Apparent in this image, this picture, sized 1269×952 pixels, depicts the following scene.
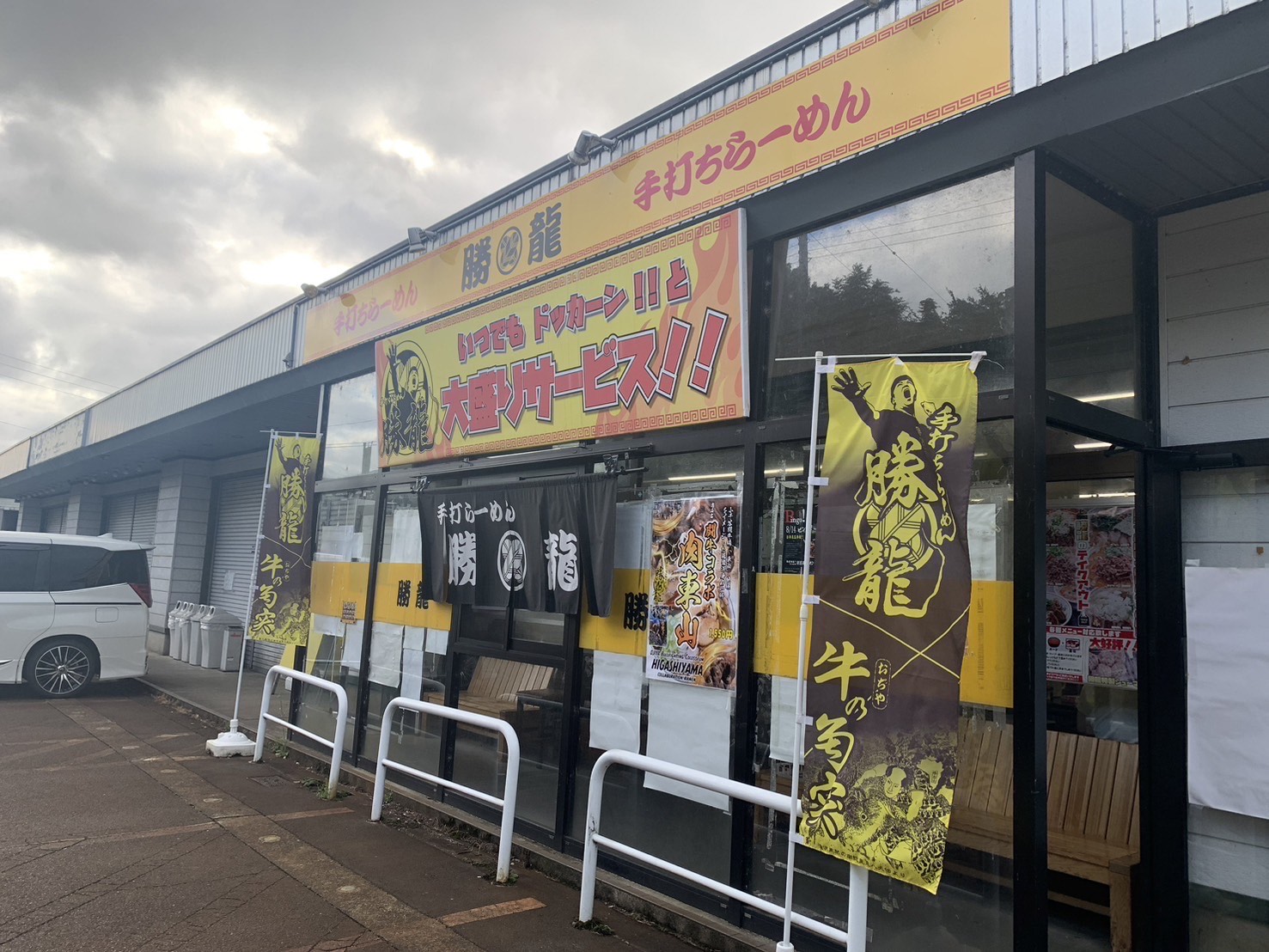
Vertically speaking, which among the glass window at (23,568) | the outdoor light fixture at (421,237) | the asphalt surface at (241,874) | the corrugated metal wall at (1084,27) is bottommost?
the asphalt surface at (241,874)

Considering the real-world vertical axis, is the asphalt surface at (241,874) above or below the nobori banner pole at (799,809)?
below

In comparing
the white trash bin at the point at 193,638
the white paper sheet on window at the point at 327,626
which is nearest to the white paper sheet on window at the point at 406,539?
the white paper sheet on window at the point at 327,626

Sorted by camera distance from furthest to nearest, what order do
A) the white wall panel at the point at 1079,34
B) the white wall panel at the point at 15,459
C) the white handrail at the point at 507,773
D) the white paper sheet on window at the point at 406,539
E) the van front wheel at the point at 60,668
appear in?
the white wall panel at the point at 15,459
the van front wheel at the point at 60,668
the white paper sheet on window at the point at 406,539
the white handrail at the point at 507,773
the white wall panel at the point at 1079,34

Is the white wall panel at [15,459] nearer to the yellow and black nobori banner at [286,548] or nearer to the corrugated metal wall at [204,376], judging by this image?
the corrugated metal wall at [204,376]

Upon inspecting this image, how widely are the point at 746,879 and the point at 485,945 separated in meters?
1.36

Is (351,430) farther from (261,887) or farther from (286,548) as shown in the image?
(261,887)

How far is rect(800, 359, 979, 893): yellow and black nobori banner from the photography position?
135 inches

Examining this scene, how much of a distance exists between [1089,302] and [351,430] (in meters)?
6.94

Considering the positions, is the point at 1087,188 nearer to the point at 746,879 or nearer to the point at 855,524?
the point at 855,524

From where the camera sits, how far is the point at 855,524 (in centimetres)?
374

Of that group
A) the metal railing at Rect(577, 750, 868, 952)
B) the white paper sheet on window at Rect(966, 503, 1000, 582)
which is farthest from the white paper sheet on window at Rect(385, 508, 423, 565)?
the white paper sheet on window at Rect(966, 503, 1000, 582)

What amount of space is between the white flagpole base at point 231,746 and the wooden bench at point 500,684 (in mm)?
2901

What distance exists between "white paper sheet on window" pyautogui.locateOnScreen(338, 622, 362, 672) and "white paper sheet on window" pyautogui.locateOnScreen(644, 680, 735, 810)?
3.87 m

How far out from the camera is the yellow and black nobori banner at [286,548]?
346 inches
